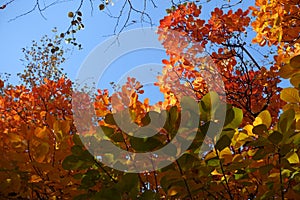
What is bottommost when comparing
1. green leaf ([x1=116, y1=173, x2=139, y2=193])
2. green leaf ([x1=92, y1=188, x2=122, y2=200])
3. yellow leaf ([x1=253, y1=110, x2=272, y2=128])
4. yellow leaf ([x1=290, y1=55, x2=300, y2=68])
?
green leaf ([x1=92, y1=188, x2=122, y2=200])

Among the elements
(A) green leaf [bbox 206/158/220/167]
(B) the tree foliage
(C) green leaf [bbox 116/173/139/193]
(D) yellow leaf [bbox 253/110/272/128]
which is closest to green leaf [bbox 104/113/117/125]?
(B) the tree foliage

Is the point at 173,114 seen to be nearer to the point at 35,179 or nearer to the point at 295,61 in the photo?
the point at 295,61

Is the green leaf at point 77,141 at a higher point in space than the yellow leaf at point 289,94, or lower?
lower

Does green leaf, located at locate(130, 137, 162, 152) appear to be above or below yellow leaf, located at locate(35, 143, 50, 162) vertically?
below

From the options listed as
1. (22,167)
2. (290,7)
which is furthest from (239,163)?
(290,7)

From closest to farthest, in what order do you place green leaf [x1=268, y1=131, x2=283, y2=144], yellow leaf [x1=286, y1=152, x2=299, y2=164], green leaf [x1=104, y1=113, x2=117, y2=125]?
green leaf [x1=268, y1=131, x2=283, y2=144] → yellow leaf [x1=286, y1=152, x2=299, y2=164] → green leaf [x1=104, y1=113, x2=117, y2=125]

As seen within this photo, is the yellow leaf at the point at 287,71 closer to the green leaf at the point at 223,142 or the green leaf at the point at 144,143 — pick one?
the green leaf at the point at 223,142

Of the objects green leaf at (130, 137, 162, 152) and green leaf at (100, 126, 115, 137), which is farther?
green leaf at (100, 126, 115, 137)

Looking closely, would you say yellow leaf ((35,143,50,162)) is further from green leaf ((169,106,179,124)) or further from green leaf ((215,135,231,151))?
green leaf ((215,135,231,151))

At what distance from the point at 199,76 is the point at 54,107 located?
2.44 metres

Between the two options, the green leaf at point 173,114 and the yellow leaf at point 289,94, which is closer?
the green leaf at point 173,114

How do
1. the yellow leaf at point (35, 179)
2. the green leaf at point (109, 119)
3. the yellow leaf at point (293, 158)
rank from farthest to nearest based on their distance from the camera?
the yellow leaf at point (35, 179)
the green leaf at point (109, 119)
the yellow leaf at point (293, 158)

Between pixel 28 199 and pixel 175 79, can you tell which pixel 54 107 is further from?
pixel 28 199

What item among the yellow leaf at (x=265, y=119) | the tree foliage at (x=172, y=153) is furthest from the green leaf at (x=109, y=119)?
the yellow leaf at (x=265, y=119)
